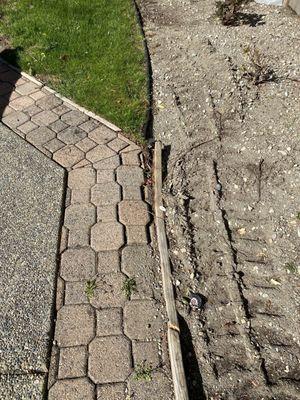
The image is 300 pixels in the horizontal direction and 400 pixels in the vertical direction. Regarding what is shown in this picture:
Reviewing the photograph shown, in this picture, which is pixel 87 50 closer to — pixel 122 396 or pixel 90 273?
pixel 90 273

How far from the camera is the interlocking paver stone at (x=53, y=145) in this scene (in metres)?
5.03

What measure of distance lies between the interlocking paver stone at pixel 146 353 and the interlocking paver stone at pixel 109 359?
0.05 m

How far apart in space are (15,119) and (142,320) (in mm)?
3309

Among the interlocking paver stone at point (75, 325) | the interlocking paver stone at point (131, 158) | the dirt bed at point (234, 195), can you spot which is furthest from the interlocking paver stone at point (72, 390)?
the interlocking paver stone at point (131, 158)

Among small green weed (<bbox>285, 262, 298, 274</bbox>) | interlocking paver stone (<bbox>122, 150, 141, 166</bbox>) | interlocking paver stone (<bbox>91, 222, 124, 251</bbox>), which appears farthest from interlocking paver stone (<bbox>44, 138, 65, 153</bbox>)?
small green weed (<bbox>285, 262, 298, 274</bbox>)

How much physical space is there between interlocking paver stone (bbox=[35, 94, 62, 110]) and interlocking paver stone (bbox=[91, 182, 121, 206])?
1.74 meters

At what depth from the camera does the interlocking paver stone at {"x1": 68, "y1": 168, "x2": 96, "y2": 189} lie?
4598 millimetres

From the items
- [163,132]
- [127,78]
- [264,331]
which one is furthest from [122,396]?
[127,78]

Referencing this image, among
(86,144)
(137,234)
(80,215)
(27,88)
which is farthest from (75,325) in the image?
(27,88)

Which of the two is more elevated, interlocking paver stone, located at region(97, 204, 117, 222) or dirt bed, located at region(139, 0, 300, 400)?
dirt bed, located at region(139, 0, 300, 400)

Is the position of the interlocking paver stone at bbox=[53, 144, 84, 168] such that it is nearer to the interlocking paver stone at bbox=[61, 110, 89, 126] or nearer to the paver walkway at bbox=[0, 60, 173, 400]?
the paver walkway at bbox=[0, 60, 173, 400]

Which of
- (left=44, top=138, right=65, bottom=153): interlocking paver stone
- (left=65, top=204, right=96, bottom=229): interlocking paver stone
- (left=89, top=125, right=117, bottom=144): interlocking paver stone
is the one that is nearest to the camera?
(left=65, top=204, right=96, bottom=229): interlocking paver stone

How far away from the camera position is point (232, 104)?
5.67 metres

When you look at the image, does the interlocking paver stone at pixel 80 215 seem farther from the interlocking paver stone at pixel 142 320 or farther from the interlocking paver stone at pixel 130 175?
the interlocking paver stone at pixel 142 320
